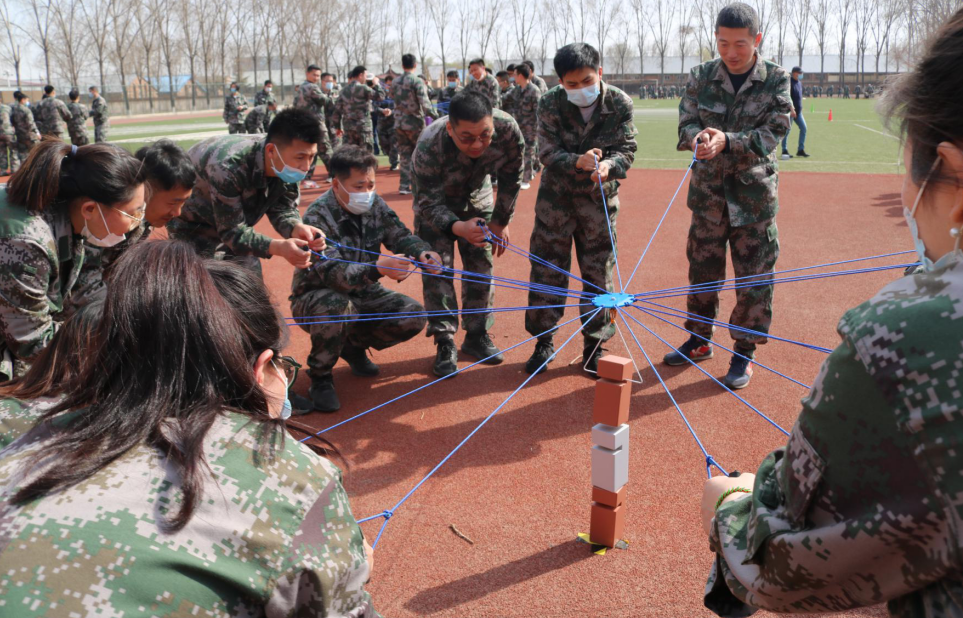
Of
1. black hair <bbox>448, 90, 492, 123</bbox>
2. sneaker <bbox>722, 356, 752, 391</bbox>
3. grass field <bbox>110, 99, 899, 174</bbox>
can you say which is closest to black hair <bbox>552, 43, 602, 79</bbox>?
black hair <bbox>448, 90, 492, 123</bbox>

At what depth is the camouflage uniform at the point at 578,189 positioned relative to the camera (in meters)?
4.99

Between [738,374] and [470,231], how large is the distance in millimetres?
1978

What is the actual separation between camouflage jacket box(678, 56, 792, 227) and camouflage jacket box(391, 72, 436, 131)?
805 centimetres

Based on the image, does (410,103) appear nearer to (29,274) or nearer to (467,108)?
(467,108)

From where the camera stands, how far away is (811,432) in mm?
1121

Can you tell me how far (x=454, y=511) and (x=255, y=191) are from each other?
102 inches

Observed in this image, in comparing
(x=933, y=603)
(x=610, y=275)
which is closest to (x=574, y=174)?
(x=610, y=275)

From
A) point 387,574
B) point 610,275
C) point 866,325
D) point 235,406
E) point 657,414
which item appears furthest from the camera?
point 610,275

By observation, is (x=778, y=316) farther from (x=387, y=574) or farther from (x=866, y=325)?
(x=866, y=325)

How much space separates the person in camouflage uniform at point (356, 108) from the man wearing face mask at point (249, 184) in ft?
31.6

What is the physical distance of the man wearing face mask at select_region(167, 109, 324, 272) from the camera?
468cm

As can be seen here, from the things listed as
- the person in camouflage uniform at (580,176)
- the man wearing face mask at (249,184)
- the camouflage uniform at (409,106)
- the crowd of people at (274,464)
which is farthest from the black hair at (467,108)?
the camouflage uniform at (409,106)

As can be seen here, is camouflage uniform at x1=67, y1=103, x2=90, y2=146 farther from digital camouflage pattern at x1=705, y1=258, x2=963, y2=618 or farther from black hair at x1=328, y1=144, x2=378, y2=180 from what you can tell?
digital camouflage pattern at x1=705, y1=258, x2=963, y2=618

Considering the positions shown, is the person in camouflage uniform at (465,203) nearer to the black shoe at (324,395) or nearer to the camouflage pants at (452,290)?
the camouflage pants at (452,290)
